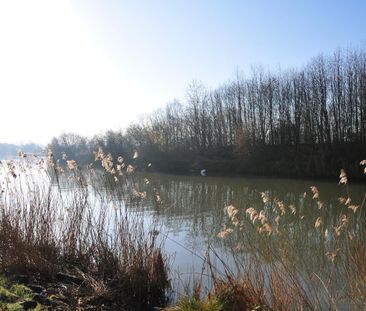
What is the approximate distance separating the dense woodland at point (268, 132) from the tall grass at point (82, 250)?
2478cm

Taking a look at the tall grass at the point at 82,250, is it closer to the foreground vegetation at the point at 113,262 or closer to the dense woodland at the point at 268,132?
the foreground vegetation at the point at 113,262

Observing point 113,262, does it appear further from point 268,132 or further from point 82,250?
point 268,132

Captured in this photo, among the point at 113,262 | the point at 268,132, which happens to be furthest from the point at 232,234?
the point at 268,132

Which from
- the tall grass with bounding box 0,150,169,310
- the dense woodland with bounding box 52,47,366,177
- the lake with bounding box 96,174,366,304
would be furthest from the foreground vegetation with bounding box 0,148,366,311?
the dense woodland with bounding box 52,47,366,177

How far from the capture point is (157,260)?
205 inches

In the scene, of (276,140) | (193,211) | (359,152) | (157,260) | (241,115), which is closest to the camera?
(157,260)

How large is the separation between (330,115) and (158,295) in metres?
36.1

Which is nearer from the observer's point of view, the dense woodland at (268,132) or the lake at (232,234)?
the lake at (232,234)

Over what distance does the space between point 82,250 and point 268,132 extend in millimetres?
38854

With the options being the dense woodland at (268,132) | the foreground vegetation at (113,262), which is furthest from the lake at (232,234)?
the dense woodland at (268,132)

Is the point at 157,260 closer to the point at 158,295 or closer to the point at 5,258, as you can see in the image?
the point at 158,295

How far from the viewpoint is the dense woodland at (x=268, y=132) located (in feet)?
111

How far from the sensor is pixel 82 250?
5777 millimetres

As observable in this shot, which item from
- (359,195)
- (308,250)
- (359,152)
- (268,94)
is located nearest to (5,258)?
(308,250)
